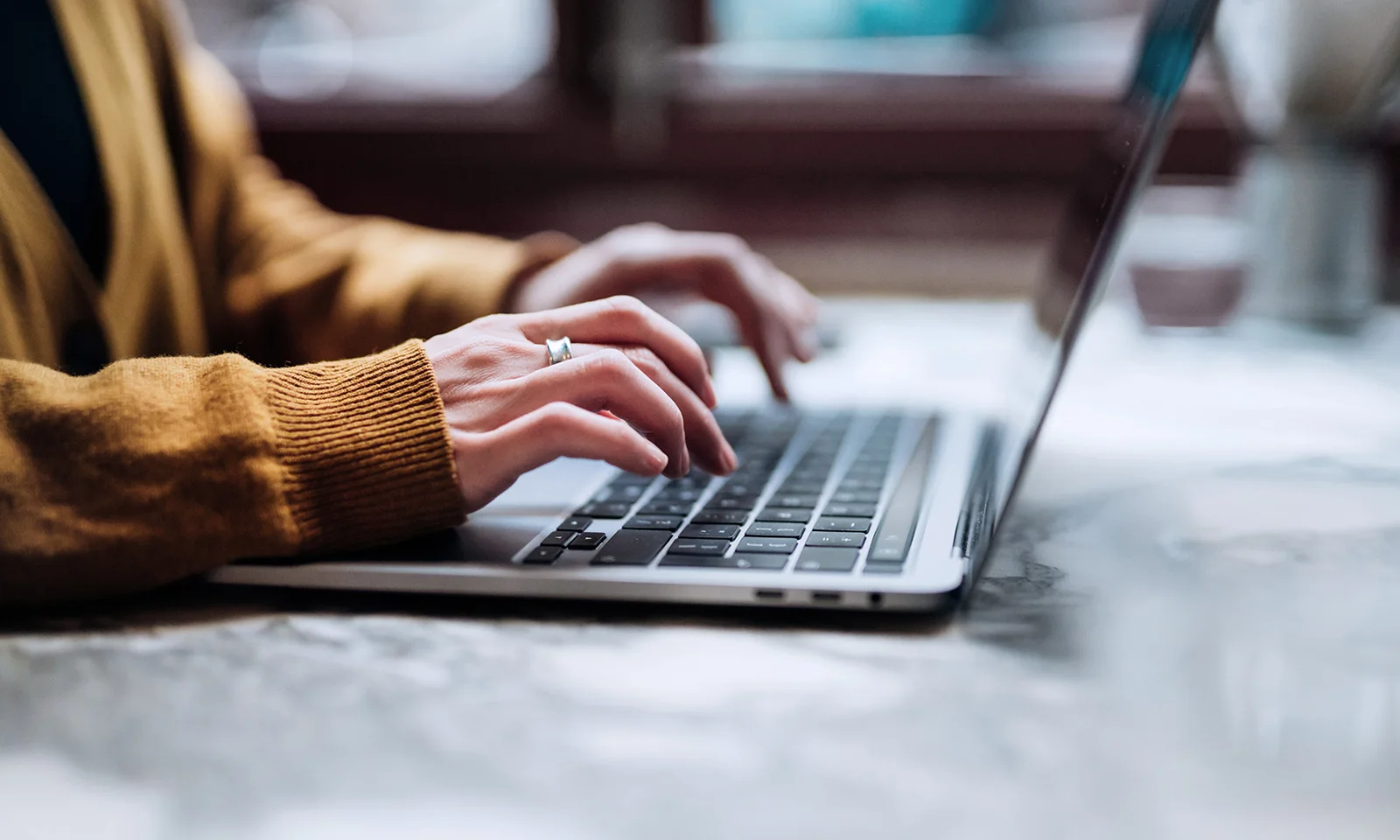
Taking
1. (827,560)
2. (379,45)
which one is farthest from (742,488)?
(379,45)

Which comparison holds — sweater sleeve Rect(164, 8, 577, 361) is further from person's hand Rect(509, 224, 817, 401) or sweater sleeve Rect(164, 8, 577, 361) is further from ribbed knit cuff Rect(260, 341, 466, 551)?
ribbed knit cuff Rect(260, 341, 466, 551)

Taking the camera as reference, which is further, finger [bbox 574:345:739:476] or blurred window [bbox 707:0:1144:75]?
blurred window [bbox 707:0:1144:75]

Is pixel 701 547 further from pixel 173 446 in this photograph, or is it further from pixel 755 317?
pixel 755 317

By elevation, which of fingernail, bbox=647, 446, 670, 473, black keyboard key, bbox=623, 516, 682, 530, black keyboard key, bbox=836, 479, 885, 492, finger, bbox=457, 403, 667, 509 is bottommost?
black keyboard key, bbox=836, 479, 885, 492

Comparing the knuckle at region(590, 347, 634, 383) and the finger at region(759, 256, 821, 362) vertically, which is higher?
the knuckle at region(590, 347, 634, 383)

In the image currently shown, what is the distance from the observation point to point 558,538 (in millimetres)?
455

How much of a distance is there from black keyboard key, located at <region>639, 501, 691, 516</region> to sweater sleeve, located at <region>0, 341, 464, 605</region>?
0.26 feet

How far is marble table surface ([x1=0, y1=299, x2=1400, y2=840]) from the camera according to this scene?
295 millimetres

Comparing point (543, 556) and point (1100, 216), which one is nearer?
point (543, 556)

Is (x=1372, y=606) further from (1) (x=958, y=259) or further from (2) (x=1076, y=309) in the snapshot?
(1) (x=958, y=259)

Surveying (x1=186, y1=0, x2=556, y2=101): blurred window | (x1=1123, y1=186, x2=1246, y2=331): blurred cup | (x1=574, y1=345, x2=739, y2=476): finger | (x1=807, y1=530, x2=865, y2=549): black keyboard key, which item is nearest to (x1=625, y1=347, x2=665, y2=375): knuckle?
(x1=574, y1=345, x2=739, y2=476): finger

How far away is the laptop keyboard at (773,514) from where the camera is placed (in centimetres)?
43

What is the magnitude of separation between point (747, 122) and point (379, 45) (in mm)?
443

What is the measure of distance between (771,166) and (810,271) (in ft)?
0.40
